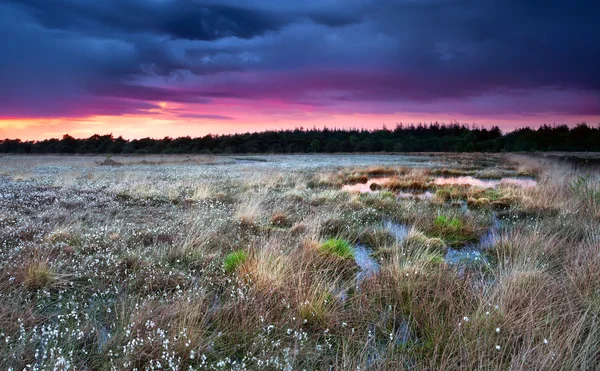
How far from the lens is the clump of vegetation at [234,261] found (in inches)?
→ 258

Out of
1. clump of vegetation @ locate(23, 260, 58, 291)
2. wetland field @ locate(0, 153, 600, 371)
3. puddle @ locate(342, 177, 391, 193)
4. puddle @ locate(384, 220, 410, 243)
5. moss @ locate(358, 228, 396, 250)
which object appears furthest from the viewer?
puddle @ locate(342, 177, 391, 193)

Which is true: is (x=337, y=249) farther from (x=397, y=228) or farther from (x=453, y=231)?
(x=453, y=231)

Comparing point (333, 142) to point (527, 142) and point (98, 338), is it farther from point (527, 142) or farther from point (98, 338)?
point (98, 338)

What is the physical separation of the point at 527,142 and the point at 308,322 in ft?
309

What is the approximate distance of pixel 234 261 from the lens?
680cm

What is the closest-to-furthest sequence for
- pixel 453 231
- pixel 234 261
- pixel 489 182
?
pixel 234 261 < pixel 453 231 < pixel 489 182

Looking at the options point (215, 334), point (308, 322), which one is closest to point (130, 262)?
point (215, 334)

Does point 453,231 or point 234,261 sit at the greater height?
point 234,261

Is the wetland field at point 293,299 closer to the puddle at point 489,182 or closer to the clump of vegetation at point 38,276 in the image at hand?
the clump of vegetation at point 38,276

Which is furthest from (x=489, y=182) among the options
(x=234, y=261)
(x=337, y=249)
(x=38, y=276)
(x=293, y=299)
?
(x=38, y=276)

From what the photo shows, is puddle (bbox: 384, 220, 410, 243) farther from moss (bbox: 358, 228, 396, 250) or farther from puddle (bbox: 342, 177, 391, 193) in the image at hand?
puddle (bbox: 342, 177, 391, 193)

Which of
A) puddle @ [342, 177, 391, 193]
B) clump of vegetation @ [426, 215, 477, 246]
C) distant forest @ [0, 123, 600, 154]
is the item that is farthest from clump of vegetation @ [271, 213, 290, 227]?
distant forest @ [0, 123, 600, 154]

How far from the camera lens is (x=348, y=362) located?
381 centimetres

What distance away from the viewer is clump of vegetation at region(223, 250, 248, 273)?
21.5 ft
